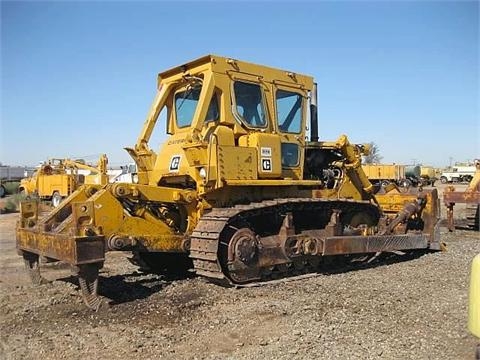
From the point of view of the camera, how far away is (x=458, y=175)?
61469 mm

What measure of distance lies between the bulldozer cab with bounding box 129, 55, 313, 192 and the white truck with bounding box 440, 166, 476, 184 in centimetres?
5724

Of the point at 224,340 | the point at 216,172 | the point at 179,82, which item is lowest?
the point at 224,340

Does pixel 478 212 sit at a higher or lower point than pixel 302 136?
lower

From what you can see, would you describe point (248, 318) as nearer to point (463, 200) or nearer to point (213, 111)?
point (213, 111)

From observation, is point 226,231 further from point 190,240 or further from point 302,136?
point 302,136

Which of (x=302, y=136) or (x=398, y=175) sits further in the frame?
(x=398, y=175)

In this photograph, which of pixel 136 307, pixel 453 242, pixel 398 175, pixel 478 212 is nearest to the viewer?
pixel 136 307

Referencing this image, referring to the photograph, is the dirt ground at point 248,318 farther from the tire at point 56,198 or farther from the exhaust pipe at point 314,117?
the tire at point 56,198

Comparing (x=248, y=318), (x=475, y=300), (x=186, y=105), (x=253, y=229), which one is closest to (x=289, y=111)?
(x=186, y=105)

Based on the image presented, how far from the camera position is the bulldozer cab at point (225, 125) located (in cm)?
718

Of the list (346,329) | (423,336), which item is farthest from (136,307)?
(423,336)

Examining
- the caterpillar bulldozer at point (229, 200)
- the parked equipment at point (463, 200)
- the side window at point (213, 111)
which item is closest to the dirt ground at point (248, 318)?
the caterpillar bulldozer at point (229, 200)

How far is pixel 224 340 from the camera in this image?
194 inches

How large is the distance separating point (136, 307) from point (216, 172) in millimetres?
2025
